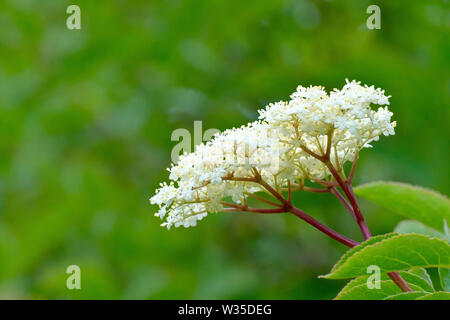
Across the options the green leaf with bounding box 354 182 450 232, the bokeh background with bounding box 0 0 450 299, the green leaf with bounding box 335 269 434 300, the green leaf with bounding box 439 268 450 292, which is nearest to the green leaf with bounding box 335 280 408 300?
the green leaf with bounding box 335 269 434 300

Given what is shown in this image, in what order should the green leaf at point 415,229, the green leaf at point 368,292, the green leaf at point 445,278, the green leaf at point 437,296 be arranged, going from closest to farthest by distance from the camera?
the green leaf at point 437,296 < the green leaf at point 368,292 < the green leaf at point 445,278 < the green leaf at point 415,229

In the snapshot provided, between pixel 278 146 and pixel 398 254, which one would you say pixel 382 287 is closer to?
pixel 398 254

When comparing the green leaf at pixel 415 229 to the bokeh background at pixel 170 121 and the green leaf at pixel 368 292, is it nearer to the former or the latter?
the green leaf at pixel 368 292

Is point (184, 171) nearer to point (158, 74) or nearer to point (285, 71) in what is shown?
point (285, 71)

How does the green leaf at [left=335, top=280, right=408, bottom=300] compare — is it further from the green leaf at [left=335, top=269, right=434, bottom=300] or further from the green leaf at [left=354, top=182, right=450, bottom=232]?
the green leaf at [left=354, top=182, right=450, bottom=232]

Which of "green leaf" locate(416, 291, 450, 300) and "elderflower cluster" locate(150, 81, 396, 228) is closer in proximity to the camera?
"green leaf" locate(416, 291, 450, 300)

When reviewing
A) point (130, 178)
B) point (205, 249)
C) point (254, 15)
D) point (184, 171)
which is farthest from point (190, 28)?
point (184, 171)

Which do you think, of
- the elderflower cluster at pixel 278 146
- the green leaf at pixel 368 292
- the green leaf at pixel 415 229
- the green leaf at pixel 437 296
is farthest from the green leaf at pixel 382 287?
the green leaf at pixel 415 229
